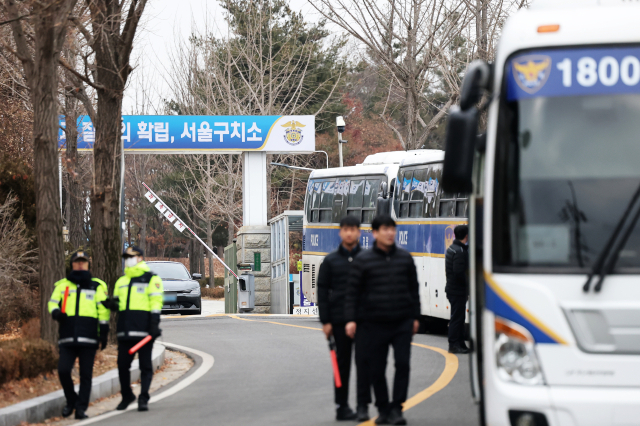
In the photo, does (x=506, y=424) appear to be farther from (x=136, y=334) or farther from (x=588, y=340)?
(x=136, y=334)

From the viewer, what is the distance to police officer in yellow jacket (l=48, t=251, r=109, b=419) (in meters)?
9.16

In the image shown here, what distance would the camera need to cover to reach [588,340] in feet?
17.4

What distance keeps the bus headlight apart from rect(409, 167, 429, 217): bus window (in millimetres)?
12921

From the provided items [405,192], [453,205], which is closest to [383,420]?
[453,205]

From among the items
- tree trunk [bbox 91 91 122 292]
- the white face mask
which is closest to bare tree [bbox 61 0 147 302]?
tree trunk [bbox 91 91 122 292]

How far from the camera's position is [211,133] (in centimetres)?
2703

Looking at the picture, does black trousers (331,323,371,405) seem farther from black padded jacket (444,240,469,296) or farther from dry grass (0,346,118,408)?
black padded jacket (444,240,469,296)

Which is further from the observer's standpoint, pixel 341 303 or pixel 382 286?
pixel 341 303

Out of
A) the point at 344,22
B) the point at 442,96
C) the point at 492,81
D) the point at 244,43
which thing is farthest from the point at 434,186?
the point at 442,96

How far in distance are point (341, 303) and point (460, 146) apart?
3085 millimetres

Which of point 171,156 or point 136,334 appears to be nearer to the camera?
point 136,334

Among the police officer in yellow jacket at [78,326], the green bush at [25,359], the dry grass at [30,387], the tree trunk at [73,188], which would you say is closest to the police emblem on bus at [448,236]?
the dry grass at [30,387]

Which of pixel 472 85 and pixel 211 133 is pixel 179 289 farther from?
pixel 472 85

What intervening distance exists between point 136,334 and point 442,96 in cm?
4612
